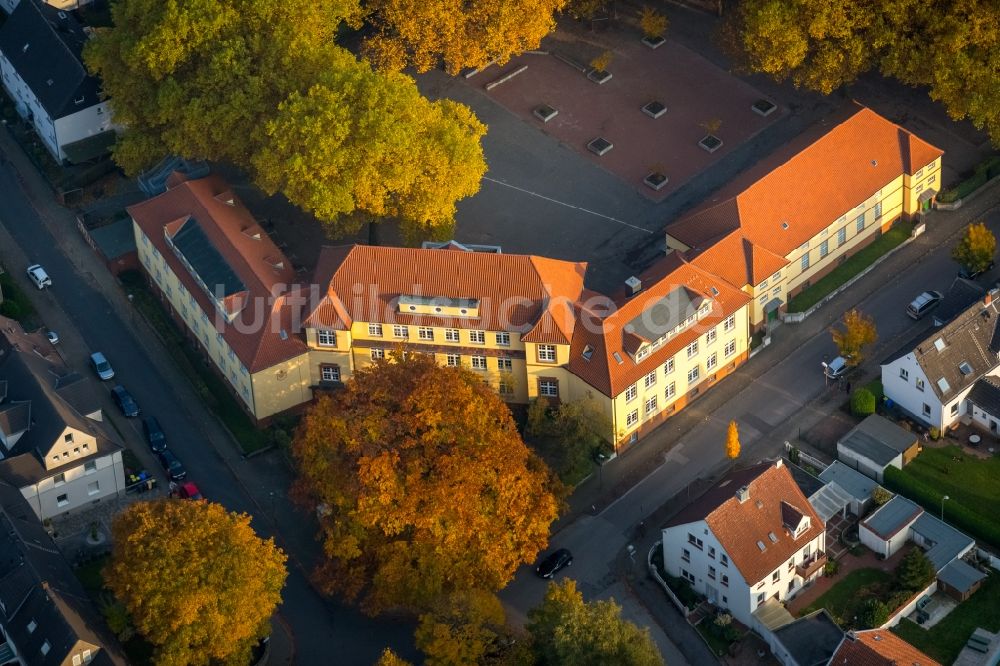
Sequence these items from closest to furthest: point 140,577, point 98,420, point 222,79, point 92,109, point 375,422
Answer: point 140,577
point 375,422
point 98,420
point 222,79
point 92,109

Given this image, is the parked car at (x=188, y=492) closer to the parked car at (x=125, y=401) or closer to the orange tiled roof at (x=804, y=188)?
the parked car at (x=125, y=401)

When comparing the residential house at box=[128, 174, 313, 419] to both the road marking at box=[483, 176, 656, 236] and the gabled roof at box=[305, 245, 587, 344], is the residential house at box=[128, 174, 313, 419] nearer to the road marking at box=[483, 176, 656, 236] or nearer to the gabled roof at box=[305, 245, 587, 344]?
the gabled roof at box=[305, 245, 587, 344]

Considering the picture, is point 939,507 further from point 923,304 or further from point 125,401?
point 125,401

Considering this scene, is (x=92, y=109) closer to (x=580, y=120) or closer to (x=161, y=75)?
(x=161, y=75)

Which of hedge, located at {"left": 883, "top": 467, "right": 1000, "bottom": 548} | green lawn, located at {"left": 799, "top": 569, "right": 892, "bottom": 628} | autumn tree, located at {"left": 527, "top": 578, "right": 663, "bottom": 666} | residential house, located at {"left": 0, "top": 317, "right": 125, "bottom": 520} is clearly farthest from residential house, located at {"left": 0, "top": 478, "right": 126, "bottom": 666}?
→ hedge, located at {"left": 883, "top": 467, "right": 1000, "bottom": 548}

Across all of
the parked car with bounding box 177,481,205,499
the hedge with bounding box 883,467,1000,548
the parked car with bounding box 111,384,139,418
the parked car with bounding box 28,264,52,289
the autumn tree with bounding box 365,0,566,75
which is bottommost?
the hedge with bounding box 883,467,1000,548

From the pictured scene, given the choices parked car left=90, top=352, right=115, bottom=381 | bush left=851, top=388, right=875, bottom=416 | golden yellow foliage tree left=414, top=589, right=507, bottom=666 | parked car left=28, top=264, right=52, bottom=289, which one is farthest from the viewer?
parked car left=28, top=264, right=52, bottom=289

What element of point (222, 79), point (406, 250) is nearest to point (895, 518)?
point (406, 250)
